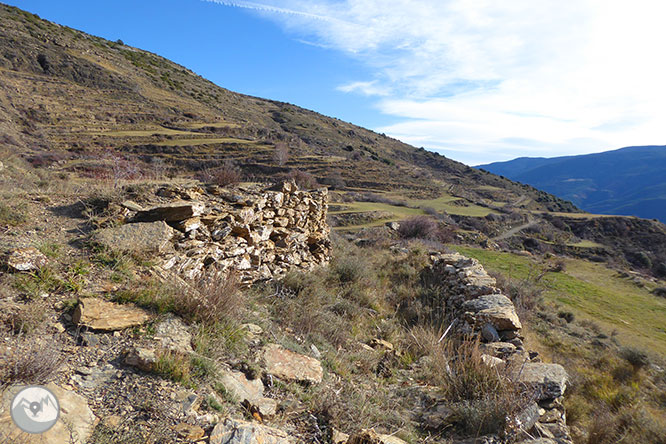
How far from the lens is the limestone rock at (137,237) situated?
3852 mm

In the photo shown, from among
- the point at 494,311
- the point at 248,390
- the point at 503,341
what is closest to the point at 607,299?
the point at 494,311

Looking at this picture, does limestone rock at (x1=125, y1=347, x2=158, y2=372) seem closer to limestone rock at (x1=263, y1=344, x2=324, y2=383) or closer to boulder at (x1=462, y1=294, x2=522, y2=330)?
limestone rock at (x1=263, y1=344, x2=324, y2=383)

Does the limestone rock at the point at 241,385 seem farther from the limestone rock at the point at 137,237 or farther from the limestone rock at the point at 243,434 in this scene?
the limestone rock at the point at 137,237

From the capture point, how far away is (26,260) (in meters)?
3.02

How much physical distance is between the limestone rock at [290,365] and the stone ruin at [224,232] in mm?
1401

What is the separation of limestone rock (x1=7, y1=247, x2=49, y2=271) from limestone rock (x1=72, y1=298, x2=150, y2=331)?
759 millimetres

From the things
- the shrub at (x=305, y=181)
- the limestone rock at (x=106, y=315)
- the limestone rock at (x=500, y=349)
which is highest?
the shrub at (x=305, y=181)

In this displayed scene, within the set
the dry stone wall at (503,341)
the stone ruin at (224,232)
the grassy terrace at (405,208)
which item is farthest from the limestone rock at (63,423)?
the grassy terrace at (405,208)

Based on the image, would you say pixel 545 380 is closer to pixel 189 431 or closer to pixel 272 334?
pixel 272 334

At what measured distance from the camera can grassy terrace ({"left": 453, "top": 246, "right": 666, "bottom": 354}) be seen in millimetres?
9828

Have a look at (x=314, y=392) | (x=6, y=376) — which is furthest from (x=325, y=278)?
(x=6, y=376)

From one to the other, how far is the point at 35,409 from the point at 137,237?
8.98 feet

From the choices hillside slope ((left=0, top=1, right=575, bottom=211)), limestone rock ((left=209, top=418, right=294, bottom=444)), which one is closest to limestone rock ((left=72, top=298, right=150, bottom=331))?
limestone rock ((left=209, top=418, right=294, bottom=444))

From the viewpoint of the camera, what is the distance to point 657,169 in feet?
460
